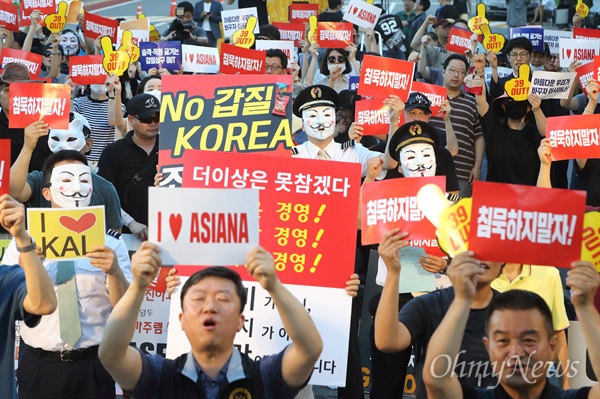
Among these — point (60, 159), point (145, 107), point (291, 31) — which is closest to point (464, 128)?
point (145, 107)

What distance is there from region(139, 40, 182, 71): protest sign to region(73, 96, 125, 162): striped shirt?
2.05m

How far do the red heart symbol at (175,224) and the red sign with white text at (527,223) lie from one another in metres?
1.21

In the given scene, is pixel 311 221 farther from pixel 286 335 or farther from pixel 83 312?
pixel 83 312

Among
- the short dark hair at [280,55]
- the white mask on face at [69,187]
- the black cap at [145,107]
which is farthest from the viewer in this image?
the short dark hair at [280,55]

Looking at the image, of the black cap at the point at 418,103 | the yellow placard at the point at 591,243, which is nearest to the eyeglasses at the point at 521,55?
the black cap at the point at 418,103

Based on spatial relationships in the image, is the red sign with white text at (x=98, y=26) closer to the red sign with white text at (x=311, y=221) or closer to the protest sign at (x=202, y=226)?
the red sign with white text at (x=311, y=221)

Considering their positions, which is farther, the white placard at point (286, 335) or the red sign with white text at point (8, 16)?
the red sign with white text at point (8, 16)

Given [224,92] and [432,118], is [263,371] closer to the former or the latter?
→ [224,92]

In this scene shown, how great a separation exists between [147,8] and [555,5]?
12.6 meters

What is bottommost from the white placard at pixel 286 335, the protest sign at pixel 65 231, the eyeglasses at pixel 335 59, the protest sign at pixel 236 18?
the white placard at pixel 286 335

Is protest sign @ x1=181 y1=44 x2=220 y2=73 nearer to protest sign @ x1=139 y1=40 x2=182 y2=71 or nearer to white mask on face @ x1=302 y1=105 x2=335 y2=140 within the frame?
protest sign @ x1=139 y1=40 x2=182 y2=71

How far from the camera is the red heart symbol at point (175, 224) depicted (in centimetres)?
Answer: 473

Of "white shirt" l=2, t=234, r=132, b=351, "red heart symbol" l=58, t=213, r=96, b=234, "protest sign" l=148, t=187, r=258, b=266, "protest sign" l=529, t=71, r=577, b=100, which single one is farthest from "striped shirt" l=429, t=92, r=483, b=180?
"protest sign" l=148, t=187, r=258, b=266

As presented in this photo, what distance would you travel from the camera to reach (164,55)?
13.6 m
